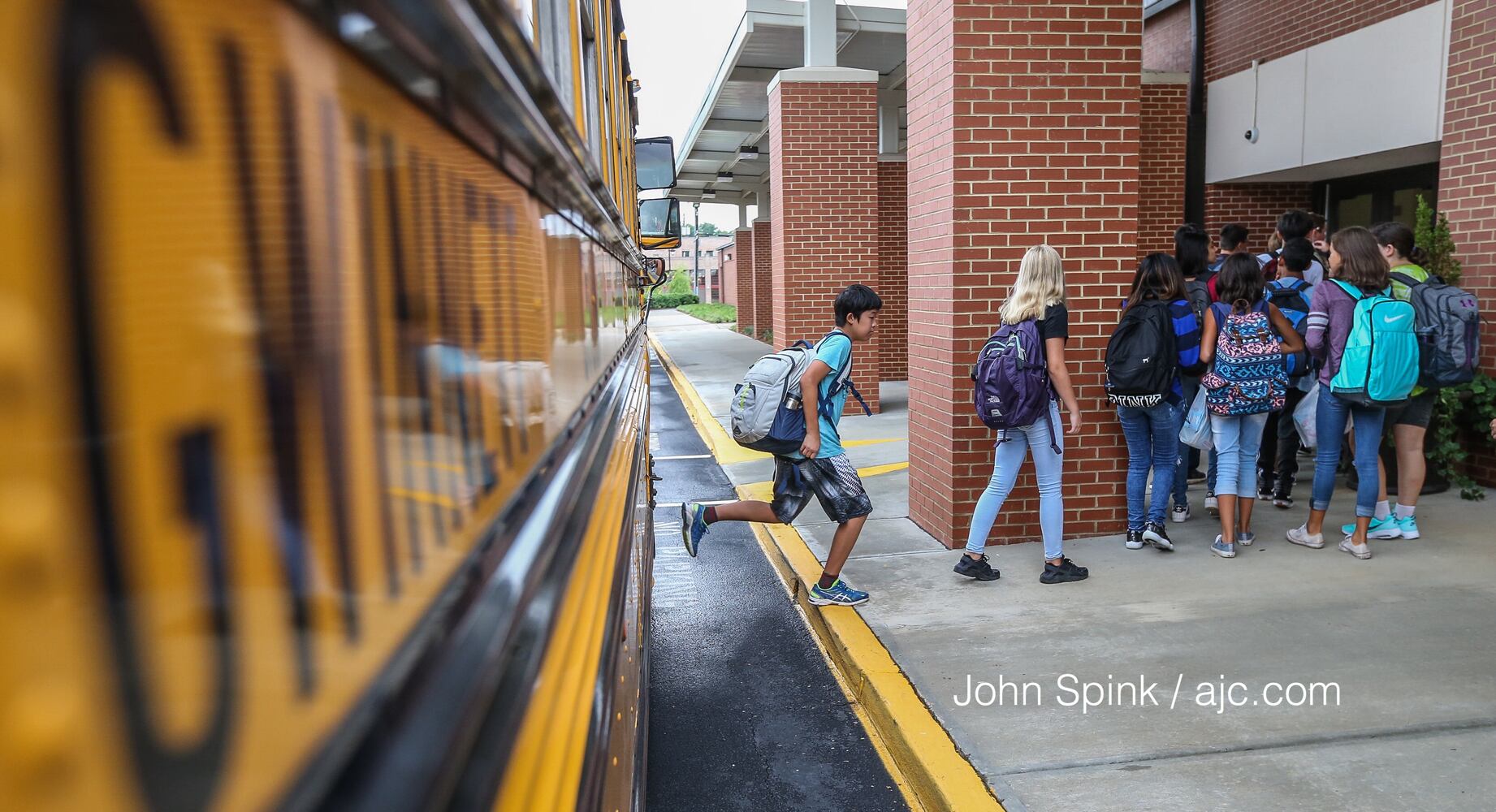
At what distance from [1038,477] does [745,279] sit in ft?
75.2

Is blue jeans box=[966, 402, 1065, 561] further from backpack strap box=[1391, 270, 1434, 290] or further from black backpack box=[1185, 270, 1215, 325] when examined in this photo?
backpack strap box=[1391, 270, 1434, 290]

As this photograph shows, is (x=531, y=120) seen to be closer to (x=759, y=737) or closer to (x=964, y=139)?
(x=759, y=737)

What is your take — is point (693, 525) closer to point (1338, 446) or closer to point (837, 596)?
point (837, 596)

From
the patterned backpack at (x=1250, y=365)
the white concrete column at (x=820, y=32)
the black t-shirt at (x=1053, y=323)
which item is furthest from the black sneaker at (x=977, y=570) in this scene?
the white concrete column at (x=820, y=32)

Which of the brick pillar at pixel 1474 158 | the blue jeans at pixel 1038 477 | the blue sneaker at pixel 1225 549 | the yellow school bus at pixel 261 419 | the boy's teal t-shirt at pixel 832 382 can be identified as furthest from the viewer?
the brick pillar at pixel 1474 158

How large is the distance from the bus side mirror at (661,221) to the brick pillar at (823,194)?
328cm

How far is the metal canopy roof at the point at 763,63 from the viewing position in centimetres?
1189

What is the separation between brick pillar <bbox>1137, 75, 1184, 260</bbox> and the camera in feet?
39.4

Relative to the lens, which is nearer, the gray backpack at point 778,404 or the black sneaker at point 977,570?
the gray backpack at point 778,404

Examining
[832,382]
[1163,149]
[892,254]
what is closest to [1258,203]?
[1163,149]

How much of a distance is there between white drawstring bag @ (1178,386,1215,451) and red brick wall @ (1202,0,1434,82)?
5528mm

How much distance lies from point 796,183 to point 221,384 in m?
11.2

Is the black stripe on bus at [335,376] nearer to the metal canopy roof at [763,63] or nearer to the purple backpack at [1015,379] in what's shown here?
the purple backpack at [1015,379]

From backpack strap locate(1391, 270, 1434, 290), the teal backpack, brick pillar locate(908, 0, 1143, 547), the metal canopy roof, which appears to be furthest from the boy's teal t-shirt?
the metal canopy roof
